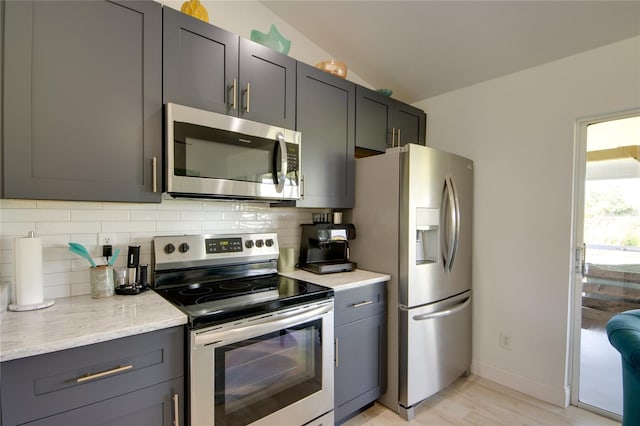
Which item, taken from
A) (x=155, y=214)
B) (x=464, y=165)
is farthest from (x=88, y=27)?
(x=464, y=165)

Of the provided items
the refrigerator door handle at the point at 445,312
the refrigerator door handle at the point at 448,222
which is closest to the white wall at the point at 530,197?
the refrigerator door handle at the point at 445,312

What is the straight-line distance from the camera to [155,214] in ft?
5.92

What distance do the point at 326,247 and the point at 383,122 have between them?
112 centimetres

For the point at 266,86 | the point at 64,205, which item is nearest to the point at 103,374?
the point at 64,205

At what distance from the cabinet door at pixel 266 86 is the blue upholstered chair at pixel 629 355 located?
1865 millimetres

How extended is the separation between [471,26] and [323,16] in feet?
3.38

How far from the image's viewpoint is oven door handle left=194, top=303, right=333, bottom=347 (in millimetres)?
1284

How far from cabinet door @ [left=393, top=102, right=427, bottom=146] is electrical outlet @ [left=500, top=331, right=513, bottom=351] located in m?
1.75

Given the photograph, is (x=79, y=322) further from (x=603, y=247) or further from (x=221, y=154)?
(x=603, y=247)

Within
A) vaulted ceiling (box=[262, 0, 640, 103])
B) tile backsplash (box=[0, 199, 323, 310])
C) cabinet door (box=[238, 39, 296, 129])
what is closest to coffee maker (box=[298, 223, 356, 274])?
tile backsplash (box=[0, 199, 323, 310])

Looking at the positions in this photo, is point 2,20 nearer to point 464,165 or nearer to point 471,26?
point 471,26

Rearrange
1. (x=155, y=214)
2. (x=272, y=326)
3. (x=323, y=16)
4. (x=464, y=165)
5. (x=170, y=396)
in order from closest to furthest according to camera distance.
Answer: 1. (x=170, y=396)
2. (x=272, y=326)
3. (x=155, y=214)
4. (x=323, y=16)
5. (x=464, y=165)

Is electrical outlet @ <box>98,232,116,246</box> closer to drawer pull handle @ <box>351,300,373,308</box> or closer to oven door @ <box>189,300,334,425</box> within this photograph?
oven door @ <box>189,300,334,425</box>

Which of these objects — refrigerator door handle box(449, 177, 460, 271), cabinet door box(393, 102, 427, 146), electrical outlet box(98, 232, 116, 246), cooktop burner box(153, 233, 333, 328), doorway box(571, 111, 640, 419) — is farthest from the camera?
cabinet door box(393, 102, 427, 146)
